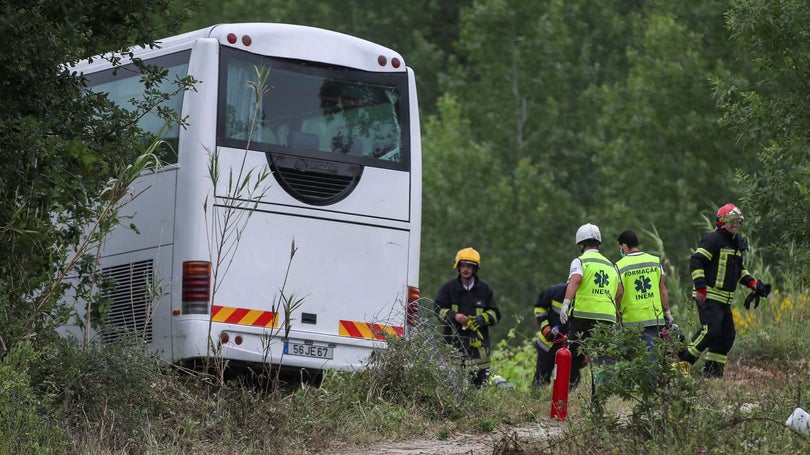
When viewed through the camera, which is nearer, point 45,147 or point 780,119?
point 45,147

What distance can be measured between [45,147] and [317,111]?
387cm

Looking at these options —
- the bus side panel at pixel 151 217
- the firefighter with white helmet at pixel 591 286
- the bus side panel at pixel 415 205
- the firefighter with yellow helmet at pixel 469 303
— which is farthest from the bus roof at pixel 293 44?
the firefighter with white helmet at pixel 591 286

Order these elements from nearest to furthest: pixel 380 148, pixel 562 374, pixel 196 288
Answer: pixel 562 374
pixel 196 288
pixel 380 148

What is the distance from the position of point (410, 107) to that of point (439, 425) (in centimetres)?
A: 377

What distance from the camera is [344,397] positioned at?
11.3 m

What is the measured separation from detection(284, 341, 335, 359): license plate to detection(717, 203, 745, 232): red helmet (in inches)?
151

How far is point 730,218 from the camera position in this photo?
12953mm

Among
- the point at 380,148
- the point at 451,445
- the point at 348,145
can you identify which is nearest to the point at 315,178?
the point at 348,145

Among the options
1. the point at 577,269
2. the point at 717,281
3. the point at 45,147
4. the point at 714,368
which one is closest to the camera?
the point at 45,147

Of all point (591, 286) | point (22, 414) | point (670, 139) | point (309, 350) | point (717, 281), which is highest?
point (670, 139)

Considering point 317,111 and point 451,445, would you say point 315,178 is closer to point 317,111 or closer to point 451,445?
point 317,111

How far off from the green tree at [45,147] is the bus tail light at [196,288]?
2.09 m

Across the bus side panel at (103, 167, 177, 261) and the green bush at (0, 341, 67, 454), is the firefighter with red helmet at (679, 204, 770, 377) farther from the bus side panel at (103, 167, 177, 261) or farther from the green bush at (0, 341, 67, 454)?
the green bush at (0, 341, 67, 454)

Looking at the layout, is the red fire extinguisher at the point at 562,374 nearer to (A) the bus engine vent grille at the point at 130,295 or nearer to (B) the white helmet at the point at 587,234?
(B) the white helmet at the point at 587,234
